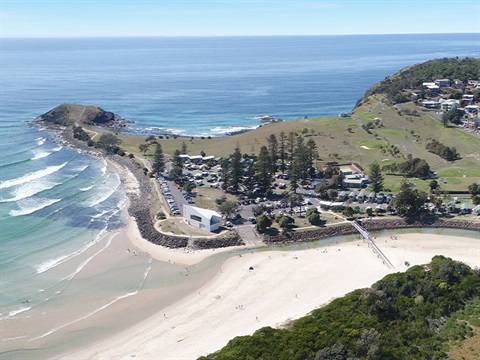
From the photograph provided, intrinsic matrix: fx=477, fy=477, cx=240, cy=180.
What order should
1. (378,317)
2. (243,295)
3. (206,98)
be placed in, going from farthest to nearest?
(206,98)
(243,295)
(378,317)

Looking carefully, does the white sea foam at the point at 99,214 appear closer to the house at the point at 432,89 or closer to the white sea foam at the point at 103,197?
the white sea foam at the point at 103,197

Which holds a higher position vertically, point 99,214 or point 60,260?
point 60,260

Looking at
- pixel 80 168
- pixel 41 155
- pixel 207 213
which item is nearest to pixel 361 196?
pixel 207 213

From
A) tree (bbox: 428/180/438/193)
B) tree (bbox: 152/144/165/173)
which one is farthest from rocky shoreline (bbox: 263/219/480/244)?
tree (bbox: 152/144/165/173)

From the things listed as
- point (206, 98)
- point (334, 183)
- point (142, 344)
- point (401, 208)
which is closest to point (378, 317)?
point (142, 344)

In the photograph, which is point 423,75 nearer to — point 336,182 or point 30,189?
point 336,182

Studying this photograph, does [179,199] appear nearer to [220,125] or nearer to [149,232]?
[149,232]

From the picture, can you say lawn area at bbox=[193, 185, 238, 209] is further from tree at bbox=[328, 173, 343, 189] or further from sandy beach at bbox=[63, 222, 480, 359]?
tree at bbox=[328, 173, 343, 189]

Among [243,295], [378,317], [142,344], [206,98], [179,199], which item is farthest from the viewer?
[206,98]
